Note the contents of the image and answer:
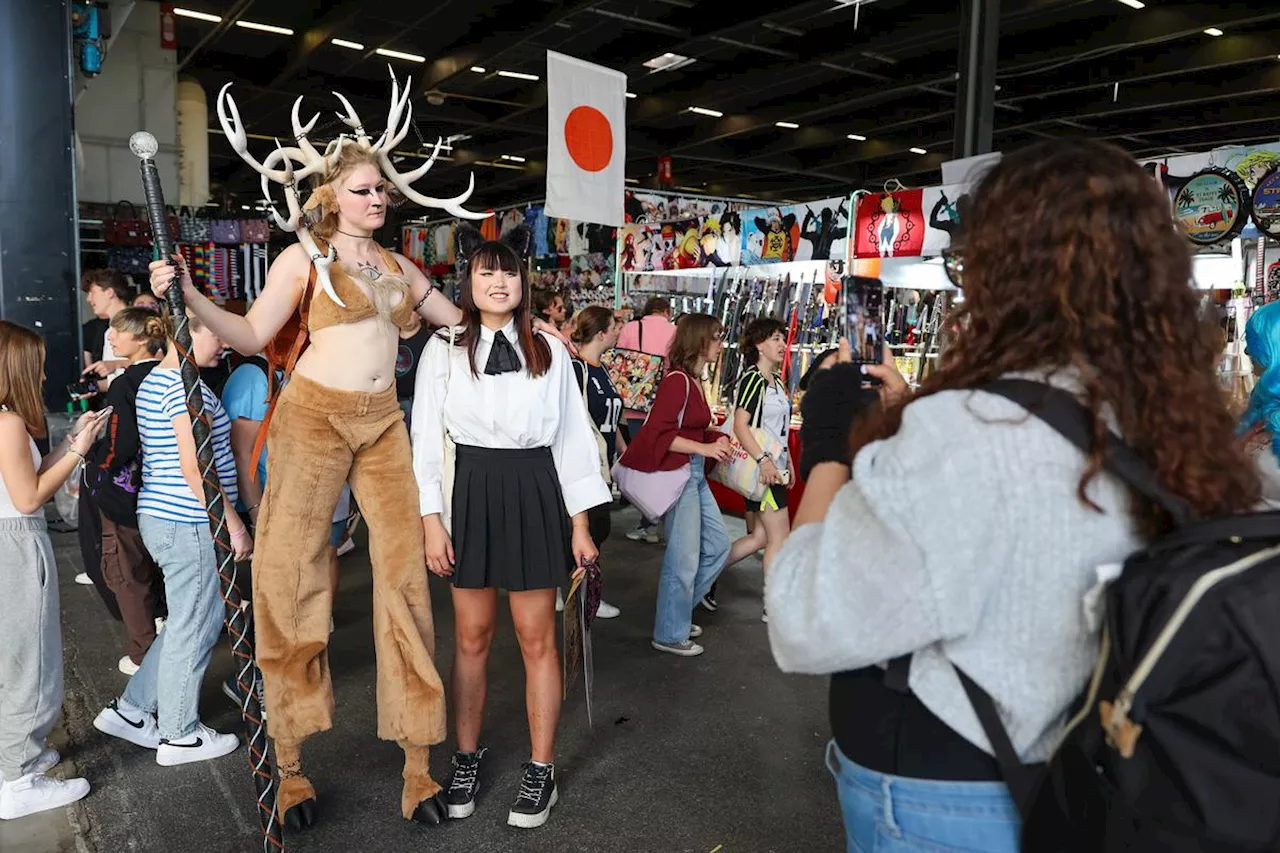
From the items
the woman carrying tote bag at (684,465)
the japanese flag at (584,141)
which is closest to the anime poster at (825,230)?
the japanese flag at (584,141)

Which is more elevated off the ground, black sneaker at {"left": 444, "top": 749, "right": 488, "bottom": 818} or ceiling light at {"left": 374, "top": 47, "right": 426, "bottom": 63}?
ceiling light at {"left": 374, "top": 47, "right": 426, "bottom": 63}

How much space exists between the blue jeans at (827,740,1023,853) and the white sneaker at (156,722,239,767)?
2.54 meters

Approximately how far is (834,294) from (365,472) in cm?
437

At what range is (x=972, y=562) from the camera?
1081 mm

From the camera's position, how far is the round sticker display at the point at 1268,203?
14.8 feet

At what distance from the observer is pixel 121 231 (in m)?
7.34

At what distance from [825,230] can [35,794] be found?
17.4 feet

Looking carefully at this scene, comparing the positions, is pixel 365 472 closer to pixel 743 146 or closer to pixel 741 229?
pixel 741 229

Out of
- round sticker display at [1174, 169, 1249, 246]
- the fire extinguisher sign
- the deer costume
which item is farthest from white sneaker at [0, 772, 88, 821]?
the fire extinguisher sign

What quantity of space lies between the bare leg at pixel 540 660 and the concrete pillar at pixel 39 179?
476cm

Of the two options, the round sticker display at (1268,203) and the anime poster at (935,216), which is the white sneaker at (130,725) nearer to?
the anime poster at (935,216)

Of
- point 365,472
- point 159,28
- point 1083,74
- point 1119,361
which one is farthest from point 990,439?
point 1083,74

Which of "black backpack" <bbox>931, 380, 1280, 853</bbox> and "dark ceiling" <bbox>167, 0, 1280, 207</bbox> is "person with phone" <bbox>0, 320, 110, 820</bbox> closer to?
"black backpack" <bbox>931, 380, 1280, 853</bbox>

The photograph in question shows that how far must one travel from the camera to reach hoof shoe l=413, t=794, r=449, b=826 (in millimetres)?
2693
